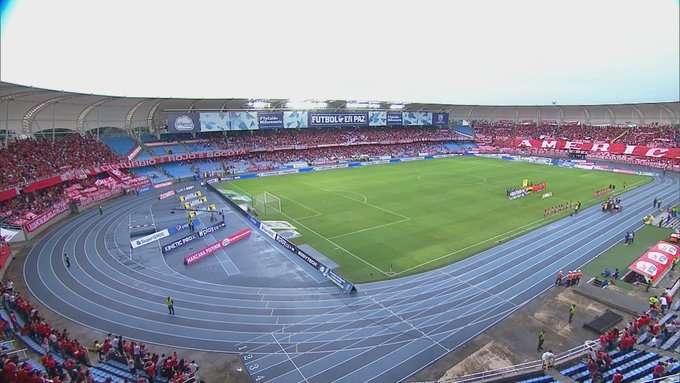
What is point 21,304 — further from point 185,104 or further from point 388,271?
point 185,104

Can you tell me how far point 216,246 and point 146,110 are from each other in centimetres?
3887

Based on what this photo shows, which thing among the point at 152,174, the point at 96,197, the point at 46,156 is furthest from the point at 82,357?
the point at 152,174

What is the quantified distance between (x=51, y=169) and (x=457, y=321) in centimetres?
4004

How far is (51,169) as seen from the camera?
3691cm

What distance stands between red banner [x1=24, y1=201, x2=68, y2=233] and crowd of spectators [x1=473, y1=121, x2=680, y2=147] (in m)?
76.6

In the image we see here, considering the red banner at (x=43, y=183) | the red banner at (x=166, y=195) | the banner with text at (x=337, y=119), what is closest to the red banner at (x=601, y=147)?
the banner with text at (x=337, y=119)

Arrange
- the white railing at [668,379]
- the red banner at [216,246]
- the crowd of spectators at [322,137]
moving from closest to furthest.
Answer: the white railing at [668,379] < the red banner at [216,246] < the crowd of spectators at [322,137]

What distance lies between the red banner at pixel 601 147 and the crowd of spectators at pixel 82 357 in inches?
2714

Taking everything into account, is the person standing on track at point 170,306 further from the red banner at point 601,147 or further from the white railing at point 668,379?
the red banner at point 601,147

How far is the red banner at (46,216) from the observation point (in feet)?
90.8

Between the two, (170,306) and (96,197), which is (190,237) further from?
(96,197)

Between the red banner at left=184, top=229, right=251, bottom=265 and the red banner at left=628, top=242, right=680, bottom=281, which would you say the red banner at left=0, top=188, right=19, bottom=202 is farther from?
the red banner at left=628, top=242, right=680, bottom=281

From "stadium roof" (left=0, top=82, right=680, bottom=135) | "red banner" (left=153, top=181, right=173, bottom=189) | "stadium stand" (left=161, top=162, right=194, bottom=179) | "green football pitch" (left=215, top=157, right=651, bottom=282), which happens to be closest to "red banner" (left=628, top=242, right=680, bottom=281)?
"green football pitch" (left=215, top=157, right=651, bottom=282)

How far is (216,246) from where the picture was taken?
2447 centimetres
